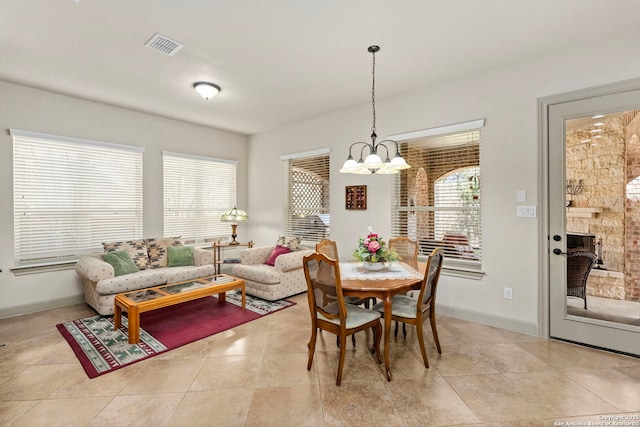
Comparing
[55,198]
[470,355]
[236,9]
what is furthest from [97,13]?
Result: [470,355]

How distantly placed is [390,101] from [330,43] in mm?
1554

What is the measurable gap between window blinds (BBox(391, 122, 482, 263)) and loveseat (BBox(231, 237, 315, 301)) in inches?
60.5

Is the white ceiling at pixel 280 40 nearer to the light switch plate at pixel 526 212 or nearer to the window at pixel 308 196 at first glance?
the window at pixel 308 196

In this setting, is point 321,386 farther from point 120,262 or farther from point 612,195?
point 120,262

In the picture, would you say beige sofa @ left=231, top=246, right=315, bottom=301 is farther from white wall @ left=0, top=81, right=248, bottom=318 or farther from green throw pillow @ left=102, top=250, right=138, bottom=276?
white wall @ left=0, top=81, right=248, bottom=318

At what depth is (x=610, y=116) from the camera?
2.71m

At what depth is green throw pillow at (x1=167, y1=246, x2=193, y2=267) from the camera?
14.9 feet

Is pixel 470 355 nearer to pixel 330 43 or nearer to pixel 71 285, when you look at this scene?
pixel 330 43

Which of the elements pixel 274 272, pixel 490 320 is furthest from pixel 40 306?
pixel 490 320

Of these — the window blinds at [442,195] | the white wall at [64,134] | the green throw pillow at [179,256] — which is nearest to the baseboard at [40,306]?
the white wall at [64,134]

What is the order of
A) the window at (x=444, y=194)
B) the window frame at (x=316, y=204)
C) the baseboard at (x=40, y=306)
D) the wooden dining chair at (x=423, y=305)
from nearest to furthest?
the wooden dining chair at (x=423, y=305) → the window at (x=444, y=194) → the baseboard at (x=40, y=306) → the window frame at (x=316, y=204)

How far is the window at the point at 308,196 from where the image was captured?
5070mm

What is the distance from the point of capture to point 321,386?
2209 mm

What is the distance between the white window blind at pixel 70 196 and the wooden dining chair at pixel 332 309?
12.1 feet
